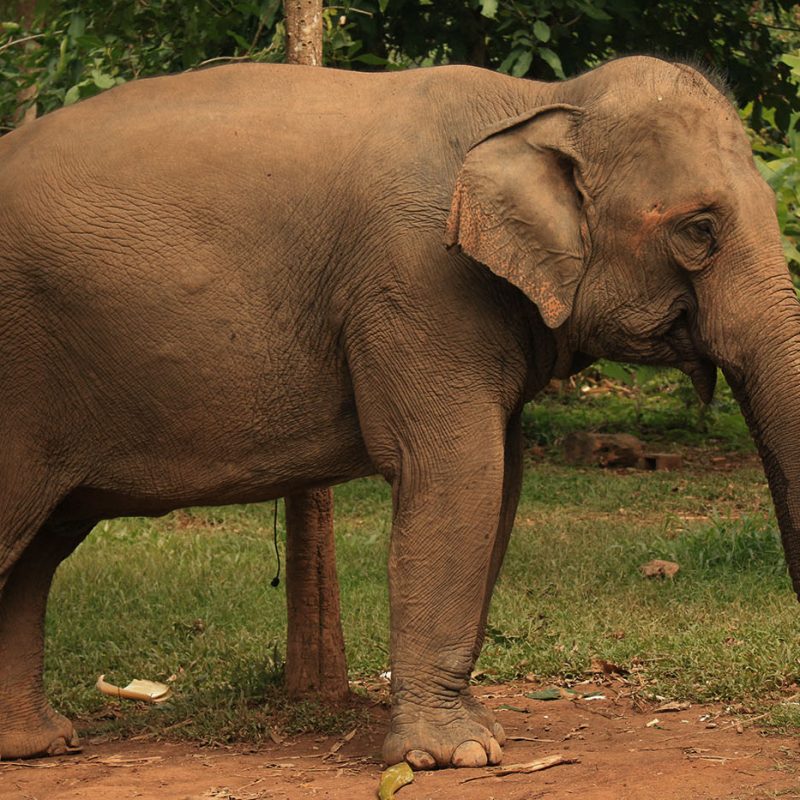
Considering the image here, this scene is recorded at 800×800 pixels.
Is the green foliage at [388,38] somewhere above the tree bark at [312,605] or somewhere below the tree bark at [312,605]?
above

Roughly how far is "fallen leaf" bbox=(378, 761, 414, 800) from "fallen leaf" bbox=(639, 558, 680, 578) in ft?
11.2

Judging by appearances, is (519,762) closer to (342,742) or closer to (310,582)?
(342,742)

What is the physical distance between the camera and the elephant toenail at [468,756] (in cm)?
512

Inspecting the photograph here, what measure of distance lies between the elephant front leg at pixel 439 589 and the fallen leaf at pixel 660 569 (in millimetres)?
3157

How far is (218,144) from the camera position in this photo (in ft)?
17.2

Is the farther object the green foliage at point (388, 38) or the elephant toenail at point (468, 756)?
the green foliage at point (388, 38)

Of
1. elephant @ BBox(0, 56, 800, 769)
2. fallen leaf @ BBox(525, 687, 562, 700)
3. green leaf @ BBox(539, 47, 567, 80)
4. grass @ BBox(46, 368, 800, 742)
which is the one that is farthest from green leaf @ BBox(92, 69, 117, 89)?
fallen leaf @ BBox(525, 687, 562, 700)

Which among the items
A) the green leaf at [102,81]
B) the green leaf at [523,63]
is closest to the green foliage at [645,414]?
the green leaf at [523,63]

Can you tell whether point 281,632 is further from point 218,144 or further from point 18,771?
point 218,144

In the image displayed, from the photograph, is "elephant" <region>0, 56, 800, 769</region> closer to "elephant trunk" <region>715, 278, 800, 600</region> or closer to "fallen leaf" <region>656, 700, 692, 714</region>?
"elephant trunk" <region>715, 278, 800, 600</region>

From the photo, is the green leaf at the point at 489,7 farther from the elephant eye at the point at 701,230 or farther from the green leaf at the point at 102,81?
the elephant eye at the point at 701,230

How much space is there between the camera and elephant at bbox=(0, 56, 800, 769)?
502cm

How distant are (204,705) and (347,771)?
1.11 metres

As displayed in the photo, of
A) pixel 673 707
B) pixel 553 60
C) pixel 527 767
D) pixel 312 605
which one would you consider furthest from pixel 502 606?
pixel 553 60
